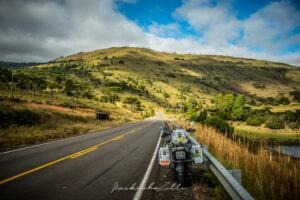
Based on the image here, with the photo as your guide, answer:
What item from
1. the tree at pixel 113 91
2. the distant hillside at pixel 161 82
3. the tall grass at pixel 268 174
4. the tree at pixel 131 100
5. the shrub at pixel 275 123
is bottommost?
the shrub at pixel 275 123

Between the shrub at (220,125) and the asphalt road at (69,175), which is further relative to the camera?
the shrub at (220,125)

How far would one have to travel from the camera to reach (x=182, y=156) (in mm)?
4109

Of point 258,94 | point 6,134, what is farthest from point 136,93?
point 258,94

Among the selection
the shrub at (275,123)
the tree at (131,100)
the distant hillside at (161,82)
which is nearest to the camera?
the shrub at (275,123)

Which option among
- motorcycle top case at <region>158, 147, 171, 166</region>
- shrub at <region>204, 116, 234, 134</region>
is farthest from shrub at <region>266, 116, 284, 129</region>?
motorcycle top case at <region>158, 147, 171, 166</region>

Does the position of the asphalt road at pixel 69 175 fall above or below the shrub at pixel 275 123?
above

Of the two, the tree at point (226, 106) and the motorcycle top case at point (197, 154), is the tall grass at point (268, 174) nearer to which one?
the motorcycle top case at point (197, 154)

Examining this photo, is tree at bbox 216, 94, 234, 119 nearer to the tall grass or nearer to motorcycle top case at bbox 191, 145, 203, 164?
the tall grass

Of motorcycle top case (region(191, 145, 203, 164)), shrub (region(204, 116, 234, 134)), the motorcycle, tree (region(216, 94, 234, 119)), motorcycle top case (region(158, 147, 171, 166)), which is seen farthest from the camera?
tree (region(216, 94, 234, 119))

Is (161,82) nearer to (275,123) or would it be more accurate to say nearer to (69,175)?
(275,123)

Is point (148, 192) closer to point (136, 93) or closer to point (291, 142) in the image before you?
point (291, 142)

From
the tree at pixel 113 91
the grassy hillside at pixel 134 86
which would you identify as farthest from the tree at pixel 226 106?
the tree at pixel 113 91

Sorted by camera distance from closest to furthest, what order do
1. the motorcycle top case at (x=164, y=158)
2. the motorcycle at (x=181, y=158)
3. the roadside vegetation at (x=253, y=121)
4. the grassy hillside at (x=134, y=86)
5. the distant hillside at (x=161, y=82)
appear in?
the motorcycle at (x=181, y=158)
the motorcycle top case at (x=164, y=158)
the roadside vegetation at (x=253, y=121)
the grassy hillside at (x=134, y=86)
the distant hillside at (x=161, y=82)

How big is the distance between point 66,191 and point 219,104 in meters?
88.0
